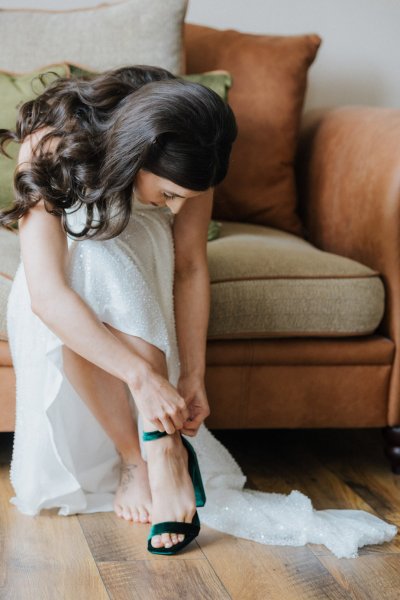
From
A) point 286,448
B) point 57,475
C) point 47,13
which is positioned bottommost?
point 286,448

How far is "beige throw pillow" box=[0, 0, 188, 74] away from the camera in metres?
2.00

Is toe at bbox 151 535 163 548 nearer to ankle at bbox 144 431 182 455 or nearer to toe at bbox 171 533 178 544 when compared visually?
toe at bbox 171 533 178 544

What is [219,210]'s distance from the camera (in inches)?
85.0

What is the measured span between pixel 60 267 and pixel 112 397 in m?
0.25

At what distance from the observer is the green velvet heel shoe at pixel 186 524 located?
138 cm

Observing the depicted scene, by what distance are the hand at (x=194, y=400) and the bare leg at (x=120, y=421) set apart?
104mm

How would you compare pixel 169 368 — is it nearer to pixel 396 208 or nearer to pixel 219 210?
pixel 396 208

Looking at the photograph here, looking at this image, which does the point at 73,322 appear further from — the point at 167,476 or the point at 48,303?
the point at 167,476

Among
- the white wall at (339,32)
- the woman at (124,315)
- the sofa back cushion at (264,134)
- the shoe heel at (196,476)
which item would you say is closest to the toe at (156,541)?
the woman at (124,315)

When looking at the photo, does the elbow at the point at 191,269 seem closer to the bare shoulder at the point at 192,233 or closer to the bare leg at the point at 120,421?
the bare shoulder at the point at 192,233

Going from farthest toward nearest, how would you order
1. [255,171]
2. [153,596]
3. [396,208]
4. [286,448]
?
[255,171] < [286,448] < [396,208] < [153,596]

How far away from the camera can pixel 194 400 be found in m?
1.54

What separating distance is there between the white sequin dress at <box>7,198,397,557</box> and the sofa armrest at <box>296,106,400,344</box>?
17.6 inches

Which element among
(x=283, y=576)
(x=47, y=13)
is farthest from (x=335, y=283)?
(x=47, y=13)
